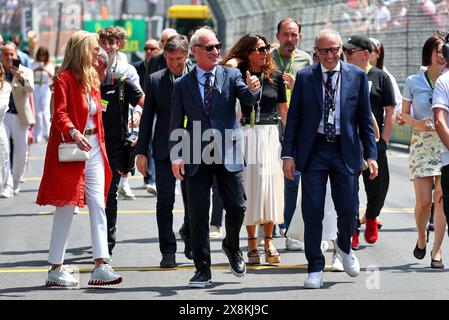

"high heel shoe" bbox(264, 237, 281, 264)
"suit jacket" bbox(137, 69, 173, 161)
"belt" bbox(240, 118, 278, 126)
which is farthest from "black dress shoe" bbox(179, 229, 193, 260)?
"belt" bbox(240, 118, 278, 126)

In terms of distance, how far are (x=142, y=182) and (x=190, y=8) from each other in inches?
967

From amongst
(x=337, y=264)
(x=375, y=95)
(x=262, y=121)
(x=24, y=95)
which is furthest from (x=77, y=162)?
(x=24, y=95)

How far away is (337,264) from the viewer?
33.5 ft

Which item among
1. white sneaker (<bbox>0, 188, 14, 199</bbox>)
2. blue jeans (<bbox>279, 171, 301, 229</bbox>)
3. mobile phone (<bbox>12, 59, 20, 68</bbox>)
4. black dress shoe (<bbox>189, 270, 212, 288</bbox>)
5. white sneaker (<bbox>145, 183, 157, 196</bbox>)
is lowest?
white sneaker (<bbox>0, 188, 14, 199</bbox>)

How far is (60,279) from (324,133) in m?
2.19

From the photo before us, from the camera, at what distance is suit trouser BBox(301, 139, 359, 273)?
9.40m

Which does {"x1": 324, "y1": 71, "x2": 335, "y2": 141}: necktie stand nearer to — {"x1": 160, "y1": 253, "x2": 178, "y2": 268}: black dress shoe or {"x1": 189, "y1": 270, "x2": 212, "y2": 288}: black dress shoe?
{"x1": 189, "y1": 270, "x2": 212, "y2": 288}: black dress shoe

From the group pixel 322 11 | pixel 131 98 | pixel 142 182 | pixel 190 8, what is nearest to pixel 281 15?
pixel 322 11

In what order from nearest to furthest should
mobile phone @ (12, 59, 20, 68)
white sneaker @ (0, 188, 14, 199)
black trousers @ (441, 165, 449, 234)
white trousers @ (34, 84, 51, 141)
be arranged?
1. black trousers @ (441, 165, 449, 234)
2. mobile phone @ (12, 59, 20, 68)
3. white sneaker @ (0, 188, 14, 199)
4. white trousers @ (34, 84, 51, 141)

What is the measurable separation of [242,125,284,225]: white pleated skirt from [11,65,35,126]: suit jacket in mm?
5648

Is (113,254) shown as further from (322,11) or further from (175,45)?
(322,11)

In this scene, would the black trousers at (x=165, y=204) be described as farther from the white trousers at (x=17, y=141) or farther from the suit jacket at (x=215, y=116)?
the white trousers at (x=17, y=141)

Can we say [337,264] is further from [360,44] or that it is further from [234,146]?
[360,44]

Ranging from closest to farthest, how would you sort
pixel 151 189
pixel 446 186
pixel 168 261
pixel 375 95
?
pixel 446 186 < pixel 168 261 < pixel 375 95 < pixel 151 189
